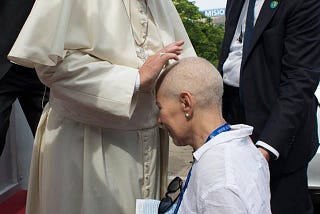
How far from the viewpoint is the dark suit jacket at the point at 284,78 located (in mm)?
2049

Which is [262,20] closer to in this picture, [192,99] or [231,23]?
[231,23]

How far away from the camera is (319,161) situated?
3.39 meters

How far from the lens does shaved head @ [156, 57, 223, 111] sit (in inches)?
58.2

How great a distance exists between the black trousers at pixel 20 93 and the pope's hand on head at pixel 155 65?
98 cm

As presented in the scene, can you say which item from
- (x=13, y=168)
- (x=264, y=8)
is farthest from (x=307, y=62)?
(x=13, y=168)

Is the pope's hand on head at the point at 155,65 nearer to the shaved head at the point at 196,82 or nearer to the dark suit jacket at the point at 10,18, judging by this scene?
the shaved head at the point at 196,82

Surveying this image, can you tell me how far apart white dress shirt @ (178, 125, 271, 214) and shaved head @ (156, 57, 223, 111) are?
13 cm

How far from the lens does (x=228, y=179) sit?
4.34 feet

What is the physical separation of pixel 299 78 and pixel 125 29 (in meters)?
0.83

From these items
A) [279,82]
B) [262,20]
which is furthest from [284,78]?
[262,20]

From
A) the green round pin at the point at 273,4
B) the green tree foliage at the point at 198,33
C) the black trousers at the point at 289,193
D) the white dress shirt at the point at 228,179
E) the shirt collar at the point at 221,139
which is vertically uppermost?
the green round pin at the point at 273,4

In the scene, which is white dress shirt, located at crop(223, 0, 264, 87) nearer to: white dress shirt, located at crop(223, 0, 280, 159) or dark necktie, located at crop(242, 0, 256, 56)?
white dress shirt, located at crop(223, 0, 280, 159)

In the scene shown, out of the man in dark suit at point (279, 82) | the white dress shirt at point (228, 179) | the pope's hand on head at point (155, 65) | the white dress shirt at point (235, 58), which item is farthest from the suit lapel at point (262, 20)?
the white dress shirt at point (228, 179)

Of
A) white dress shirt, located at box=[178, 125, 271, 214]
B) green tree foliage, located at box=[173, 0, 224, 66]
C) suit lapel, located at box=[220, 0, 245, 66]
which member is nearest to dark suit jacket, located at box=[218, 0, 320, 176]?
suit lapel, located at box=[220, 0, 245, 66]
